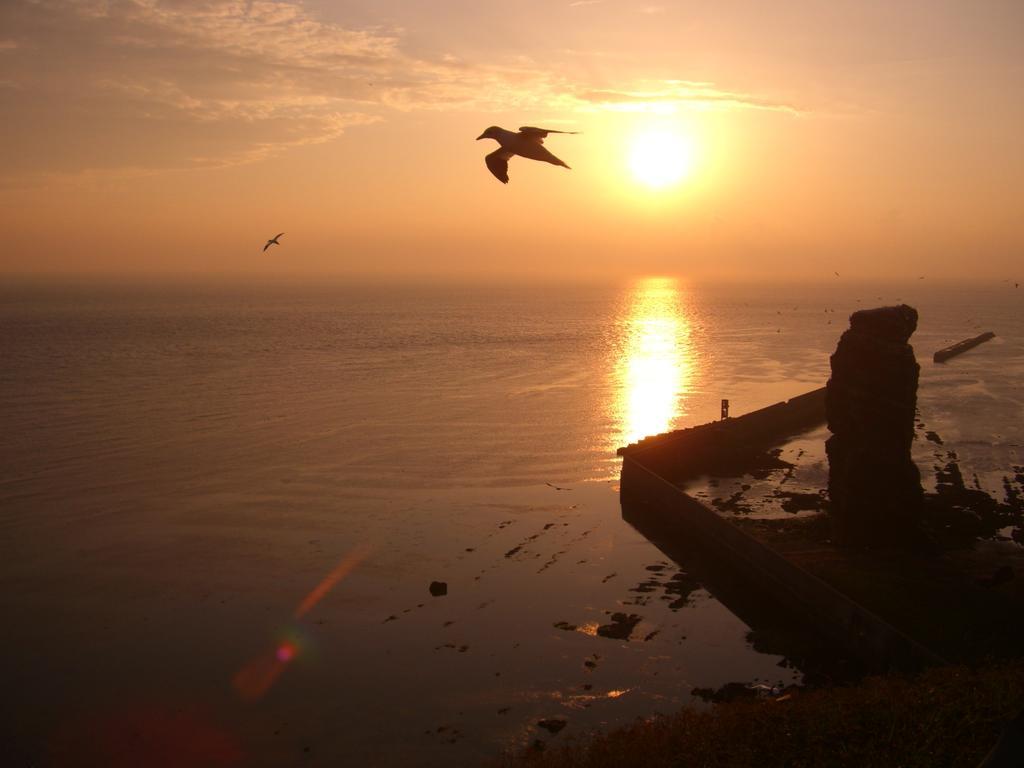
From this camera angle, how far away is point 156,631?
72.7 feet

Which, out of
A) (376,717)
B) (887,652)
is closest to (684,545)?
(887,652)

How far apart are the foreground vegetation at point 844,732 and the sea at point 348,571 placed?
263 cm

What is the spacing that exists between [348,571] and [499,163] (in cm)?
1921

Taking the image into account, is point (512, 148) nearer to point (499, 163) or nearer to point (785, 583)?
point (499, 163)

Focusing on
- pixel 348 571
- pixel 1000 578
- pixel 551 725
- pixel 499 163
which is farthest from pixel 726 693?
pixel 499 163

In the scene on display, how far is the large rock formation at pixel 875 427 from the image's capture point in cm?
2469

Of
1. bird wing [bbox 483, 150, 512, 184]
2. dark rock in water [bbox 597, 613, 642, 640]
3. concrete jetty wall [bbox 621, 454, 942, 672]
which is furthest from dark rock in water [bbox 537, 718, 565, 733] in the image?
bird wing [bbox 483, 150, 512, 184]

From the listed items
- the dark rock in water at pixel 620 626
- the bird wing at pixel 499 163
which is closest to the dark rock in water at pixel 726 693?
the dark rock in water at pixel 620 626

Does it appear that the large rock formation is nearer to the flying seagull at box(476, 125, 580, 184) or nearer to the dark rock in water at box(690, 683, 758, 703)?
the dark rock in water at box(690, 683, 758, 703)

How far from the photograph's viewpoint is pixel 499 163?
9609 millimetres

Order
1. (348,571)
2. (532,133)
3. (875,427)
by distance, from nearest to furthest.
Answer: (532,133)
(875,427)
(348,571)

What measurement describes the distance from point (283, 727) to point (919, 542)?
19.0 meters

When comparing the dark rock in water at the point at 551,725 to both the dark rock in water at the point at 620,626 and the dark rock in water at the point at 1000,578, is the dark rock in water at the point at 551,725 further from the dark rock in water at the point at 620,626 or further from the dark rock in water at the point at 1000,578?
the dark rock in water at the point at 1000,578

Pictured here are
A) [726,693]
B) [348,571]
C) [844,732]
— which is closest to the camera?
[844,732]
